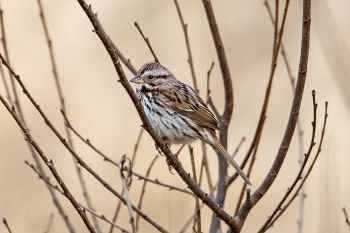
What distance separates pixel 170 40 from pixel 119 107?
1.28m

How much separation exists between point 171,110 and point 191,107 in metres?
0.15

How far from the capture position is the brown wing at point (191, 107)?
4809mm

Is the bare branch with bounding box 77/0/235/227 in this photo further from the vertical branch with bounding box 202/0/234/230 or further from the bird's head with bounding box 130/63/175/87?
the bird's head with bounding box 130/63/175/87

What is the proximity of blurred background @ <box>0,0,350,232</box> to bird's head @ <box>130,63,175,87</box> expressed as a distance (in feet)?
8.23

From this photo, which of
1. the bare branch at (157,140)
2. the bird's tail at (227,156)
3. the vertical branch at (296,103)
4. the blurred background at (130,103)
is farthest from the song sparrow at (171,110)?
the blurred background at (130,103)

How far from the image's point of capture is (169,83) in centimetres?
516

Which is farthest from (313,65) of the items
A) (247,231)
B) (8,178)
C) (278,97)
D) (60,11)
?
(8,178)

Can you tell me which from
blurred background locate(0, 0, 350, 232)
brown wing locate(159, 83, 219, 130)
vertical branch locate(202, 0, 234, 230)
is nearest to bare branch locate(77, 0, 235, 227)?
vertical branch locate(202, 0, 234, 230)

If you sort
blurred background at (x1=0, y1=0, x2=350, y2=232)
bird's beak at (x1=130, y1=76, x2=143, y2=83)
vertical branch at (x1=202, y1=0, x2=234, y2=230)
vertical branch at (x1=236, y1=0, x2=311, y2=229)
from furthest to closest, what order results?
blurred background at (x1=0, y1=0, x2=350, y2=232), bird's beak at (x1=130, y1=76, x2=143, y2=83), vertical branch at (x1=202, y1=0, x2=234, y2=230), vertical branch at (x1=236, y1=0, x2=311, y2=229)

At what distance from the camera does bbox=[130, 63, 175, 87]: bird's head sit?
484cm

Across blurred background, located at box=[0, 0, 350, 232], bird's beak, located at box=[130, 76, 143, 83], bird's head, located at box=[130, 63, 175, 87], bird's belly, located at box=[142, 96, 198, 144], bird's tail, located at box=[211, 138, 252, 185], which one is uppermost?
blurred background, located at box=[0, 0, 350, 232]

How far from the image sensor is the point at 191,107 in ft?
16.5

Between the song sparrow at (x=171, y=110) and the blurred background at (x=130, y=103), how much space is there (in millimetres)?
2482

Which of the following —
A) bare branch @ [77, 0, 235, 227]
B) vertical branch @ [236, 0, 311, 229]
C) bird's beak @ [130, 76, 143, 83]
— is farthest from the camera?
bird's beak @ [130, 76, 143, 83]
